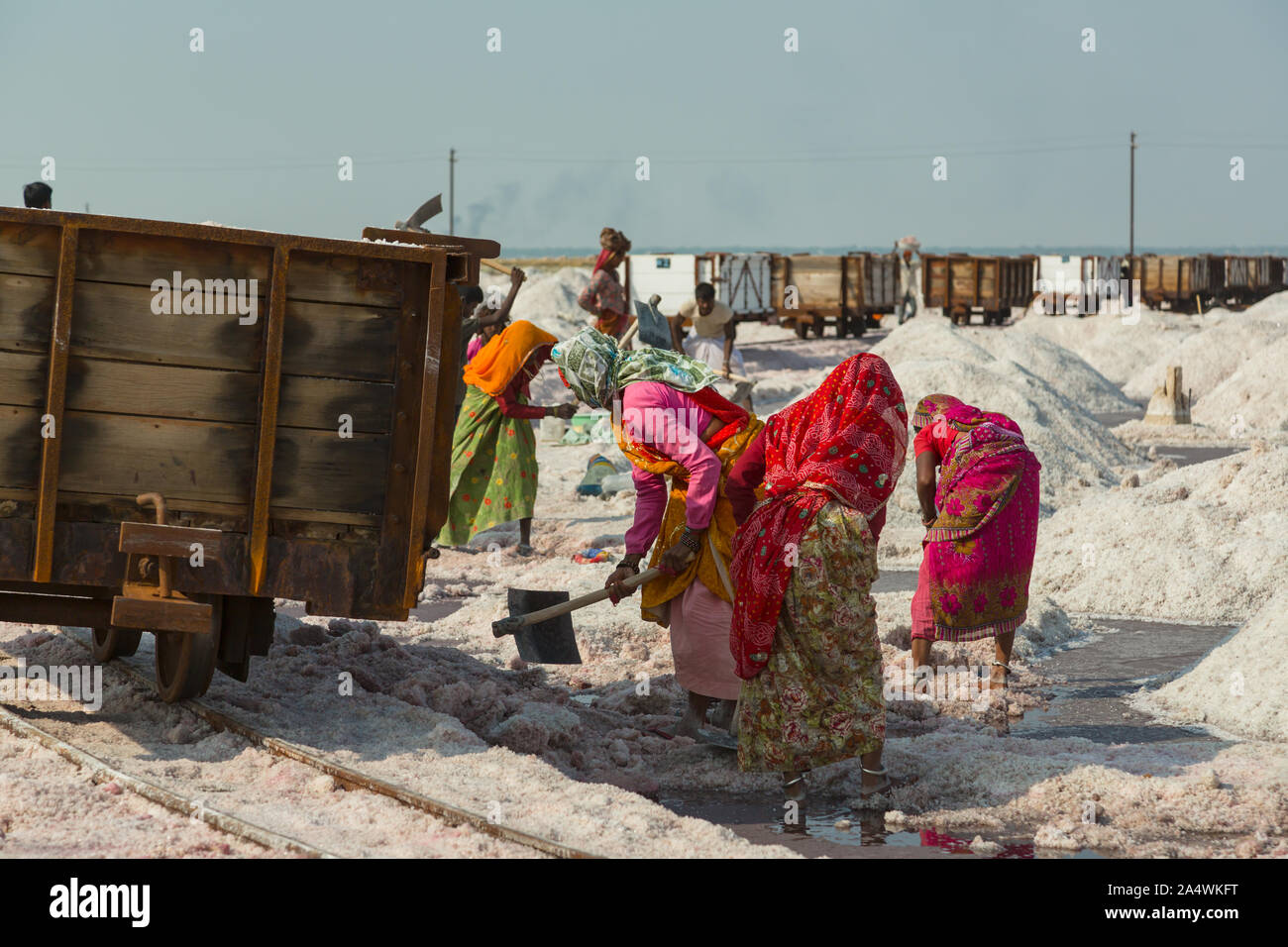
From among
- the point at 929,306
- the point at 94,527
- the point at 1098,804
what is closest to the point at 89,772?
the point at 94,527

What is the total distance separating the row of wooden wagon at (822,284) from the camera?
32.6 m

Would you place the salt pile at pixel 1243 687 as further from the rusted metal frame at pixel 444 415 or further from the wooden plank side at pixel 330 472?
the wooden plank side at pixel 330 472

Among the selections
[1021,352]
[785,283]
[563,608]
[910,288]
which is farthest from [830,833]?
[785,283]

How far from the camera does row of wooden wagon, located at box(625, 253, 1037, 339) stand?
32.6 metres

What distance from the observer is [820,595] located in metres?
5.15

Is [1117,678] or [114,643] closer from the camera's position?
[114,643]

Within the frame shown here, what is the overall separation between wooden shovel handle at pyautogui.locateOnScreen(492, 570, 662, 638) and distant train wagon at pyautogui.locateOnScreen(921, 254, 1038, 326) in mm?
34866

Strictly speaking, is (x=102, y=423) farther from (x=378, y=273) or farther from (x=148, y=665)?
(x=148, y=665)

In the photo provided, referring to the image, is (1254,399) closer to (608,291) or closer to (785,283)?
(608,291)

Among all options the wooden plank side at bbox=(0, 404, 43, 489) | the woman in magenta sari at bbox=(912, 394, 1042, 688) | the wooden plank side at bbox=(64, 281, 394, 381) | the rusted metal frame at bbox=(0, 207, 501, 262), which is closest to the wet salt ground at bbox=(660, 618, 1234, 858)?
the woman in magenta sari at bbox=(912, 394, 1042, 688)

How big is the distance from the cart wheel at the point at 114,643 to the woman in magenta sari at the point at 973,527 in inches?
142

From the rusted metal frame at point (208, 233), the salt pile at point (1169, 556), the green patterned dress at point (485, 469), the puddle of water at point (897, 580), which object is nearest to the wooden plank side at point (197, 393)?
the rusted metal frame at point (208, 233)

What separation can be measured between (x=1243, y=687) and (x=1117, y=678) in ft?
3.53
